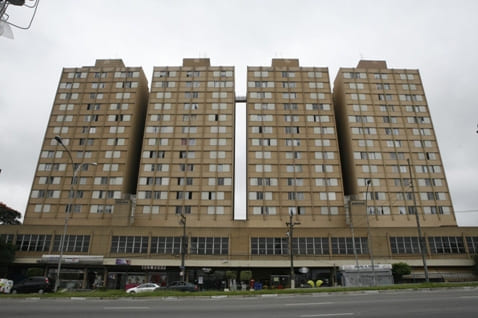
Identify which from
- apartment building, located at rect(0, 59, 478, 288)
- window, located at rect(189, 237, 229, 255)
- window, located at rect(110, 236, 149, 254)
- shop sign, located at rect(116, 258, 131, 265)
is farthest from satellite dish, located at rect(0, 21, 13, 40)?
window, located at rect(110, 236, 149, 254)

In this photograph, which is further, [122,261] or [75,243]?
[75,243]

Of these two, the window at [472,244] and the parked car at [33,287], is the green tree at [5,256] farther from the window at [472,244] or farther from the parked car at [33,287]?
the window at [472,244]

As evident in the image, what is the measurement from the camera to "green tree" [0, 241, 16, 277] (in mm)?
49281

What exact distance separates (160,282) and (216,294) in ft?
119

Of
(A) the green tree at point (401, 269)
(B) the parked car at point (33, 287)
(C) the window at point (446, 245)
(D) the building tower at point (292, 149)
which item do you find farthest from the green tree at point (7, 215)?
(C) the window at point (446, 245)

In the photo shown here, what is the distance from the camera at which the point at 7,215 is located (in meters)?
66.6

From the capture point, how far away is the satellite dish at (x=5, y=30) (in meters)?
9.73

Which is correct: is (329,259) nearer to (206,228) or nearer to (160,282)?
(206,228)

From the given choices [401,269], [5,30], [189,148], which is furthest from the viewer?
[189,148]

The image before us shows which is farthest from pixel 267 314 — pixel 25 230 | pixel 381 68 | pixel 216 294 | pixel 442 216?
pixel 381 68

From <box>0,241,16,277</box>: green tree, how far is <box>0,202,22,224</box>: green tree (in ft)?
59.1

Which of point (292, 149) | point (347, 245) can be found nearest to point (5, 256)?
point (292, 149)

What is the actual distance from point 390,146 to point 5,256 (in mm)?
Answer: 68379

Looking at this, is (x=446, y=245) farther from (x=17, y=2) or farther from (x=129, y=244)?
(x=17, y=2)
